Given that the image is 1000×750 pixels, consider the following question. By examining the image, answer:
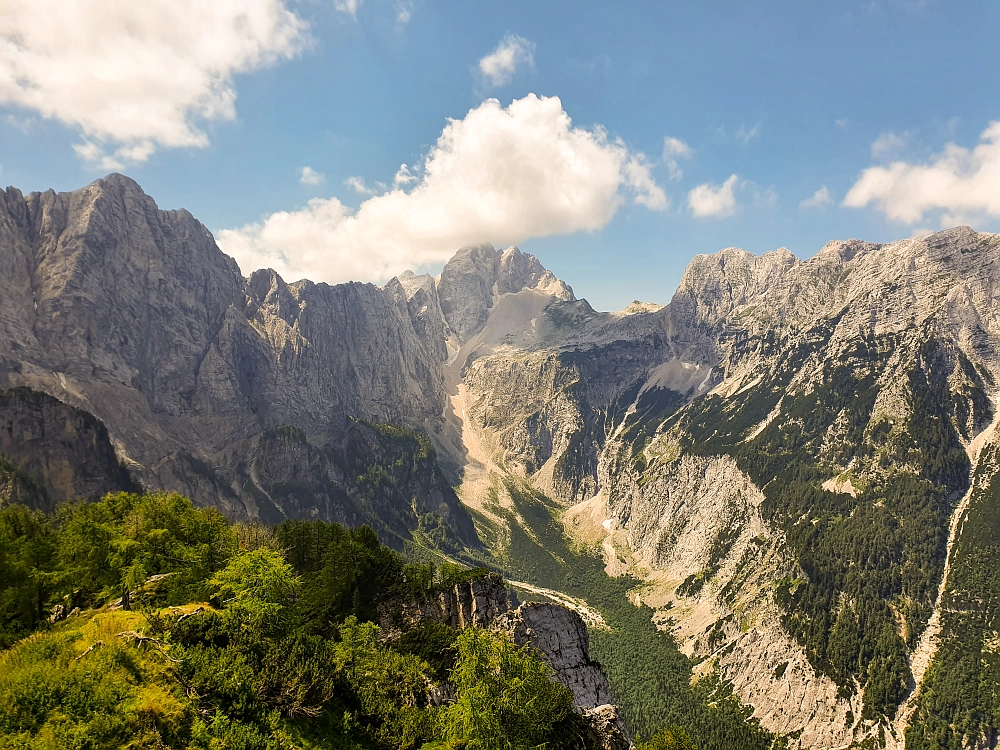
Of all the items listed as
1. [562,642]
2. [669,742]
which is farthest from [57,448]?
[669,742]

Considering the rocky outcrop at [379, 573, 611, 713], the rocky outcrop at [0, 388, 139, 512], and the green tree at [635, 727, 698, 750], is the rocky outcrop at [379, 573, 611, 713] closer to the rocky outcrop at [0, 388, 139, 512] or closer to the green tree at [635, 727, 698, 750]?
the green tree at [635, 727, 698, 750]

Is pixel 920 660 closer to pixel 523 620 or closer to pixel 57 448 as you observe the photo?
pixel 523 620

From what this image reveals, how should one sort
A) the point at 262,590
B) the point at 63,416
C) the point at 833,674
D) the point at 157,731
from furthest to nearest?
1. the point at 63,416
2. the point at 833,674
3. the point at 262,590
4. the point at 157,731

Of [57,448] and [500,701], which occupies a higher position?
[57,448]

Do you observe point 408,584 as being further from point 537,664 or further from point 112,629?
point 112,629

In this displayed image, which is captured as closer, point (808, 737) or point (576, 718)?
point (576, 718)

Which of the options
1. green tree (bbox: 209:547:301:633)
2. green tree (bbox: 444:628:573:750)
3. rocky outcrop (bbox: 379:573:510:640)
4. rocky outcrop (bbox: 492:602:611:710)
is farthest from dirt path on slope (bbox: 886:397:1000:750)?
green tree (bbox: 209:547:301:633)

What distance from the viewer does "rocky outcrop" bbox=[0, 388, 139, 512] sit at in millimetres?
169775

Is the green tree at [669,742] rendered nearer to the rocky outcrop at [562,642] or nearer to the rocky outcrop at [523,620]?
the rocky outcrop at [562,642]

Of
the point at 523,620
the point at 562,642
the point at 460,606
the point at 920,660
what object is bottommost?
the point at 920,660

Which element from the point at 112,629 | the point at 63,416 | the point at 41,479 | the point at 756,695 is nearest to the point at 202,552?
the point at 112,629

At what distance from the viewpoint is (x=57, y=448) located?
17800cm

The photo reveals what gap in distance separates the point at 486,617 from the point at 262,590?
32777 millimetres

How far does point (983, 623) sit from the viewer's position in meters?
167
